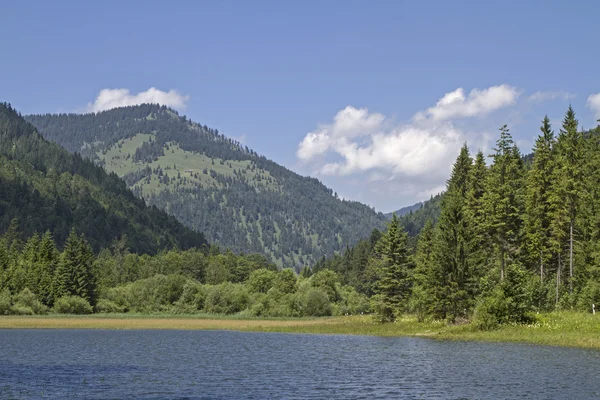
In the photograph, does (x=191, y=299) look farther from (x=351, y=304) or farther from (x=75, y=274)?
(x=351, y=304)

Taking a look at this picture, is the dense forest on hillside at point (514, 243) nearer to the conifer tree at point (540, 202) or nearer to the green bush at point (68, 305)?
the conifer tree at point (540, 202)

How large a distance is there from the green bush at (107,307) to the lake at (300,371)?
84.2 m

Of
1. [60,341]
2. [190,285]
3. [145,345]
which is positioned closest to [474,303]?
[145,345]

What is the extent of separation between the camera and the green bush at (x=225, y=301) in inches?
6142

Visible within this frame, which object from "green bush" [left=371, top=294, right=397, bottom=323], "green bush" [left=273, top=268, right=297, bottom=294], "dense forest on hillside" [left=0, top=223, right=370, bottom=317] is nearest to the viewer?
"green bush" [left=371, top=294, right=397, bottom=323]

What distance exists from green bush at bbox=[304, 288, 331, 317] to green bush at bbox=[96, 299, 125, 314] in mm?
47208

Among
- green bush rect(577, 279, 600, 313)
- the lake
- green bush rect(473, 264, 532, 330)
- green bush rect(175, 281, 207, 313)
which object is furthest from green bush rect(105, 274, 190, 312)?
green bush rect(577, 279, 600, 313)

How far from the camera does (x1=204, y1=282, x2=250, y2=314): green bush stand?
156 metres

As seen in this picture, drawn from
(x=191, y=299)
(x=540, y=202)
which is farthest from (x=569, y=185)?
(x=191, y=299)

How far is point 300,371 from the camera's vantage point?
156 ft

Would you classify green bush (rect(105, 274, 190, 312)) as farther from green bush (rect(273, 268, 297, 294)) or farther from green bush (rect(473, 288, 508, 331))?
green bush (rect(473, 288, 508, 331))

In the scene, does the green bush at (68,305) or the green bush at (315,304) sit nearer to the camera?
the green bush at (68,305)

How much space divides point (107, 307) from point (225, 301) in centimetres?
2776

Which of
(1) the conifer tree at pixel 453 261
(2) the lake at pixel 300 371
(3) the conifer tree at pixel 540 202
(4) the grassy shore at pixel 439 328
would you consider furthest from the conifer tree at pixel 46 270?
(3) the conifer tree at pixel 540 202
